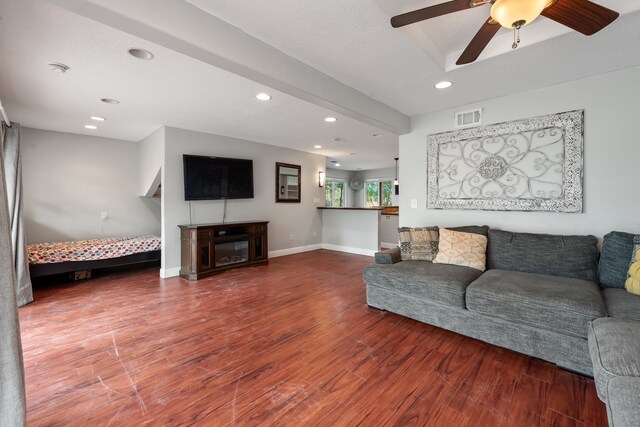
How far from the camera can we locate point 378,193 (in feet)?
33.3

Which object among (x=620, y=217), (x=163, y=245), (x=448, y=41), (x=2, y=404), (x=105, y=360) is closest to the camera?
(x=2, y=404)

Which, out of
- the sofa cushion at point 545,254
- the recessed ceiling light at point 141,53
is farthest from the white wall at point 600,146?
the recessed ceiling light at point 141,53

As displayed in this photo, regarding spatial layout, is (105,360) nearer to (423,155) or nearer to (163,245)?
(163,245)

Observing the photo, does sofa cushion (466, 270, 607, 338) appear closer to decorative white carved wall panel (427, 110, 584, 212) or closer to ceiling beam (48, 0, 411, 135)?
decorative white carved wall panel (427, 110, 584, 212)

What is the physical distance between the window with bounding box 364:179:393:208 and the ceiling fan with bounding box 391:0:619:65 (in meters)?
8.24

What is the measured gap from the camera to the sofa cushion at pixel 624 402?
1020 millimetres

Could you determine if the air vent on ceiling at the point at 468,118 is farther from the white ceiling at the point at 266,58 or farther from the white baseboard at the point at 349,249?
the white baseboard at the point at 349,249

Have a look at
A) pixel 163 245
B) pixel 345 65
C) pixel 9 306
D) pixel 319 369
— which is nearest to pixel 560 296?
pixel 319 369

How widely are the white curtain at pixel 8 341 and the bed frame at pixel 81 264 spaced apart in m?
3.62

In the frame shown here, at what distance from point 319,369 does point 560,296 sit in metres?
1.80

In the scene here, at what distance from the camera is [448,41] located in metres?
2.31

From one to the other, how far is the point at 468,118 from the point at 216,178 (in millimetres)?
3886

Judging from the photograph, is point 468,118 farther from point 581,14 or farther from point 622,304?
point 622,304

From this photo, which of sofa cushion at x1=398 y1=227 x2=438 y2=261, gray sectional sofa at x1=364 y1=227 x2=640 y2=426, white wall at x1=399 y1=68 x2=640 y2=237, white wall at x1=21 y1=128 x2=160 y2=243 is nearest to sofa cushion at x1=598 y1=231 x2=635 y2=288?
gray sectional sofa at x1=364 y1=227 x2=640 y2=426
